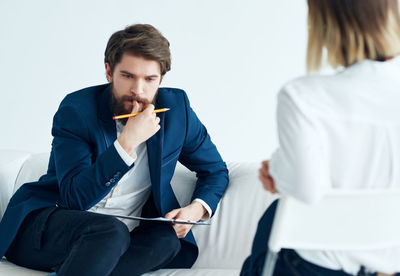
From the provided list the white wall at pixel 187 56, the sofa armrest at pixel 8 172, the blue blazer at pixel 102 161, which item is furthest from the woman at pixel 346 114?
the white wall at pixel 187 56

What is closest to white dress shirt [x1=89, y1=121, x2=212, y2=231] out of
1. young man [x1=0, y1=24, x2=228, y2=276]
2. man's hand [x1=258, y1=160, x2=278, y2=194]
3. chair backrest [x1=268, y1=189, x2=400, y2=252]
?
young man [x1=0, y1=24, x2=228, y2=276]

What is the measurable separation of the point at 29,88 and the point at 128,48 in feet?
5.51

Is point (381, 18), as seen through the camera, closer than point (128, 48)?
Yes

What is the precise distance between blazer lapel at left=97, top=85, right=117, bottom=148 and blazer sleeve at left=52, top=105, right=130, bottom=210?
0.19ft

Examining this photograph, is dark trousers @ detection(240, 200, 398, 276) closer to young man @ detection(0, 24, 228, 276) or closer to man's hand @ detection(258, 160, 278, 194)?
man's hand @ detection(258, 160, 278, 194)

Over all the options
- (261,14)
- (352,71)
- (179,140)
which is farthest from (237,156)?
(352,71)

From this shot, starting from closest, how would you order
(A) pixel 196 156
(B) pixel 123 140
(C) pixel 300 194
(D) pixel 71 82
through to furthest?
(C) pixel 300 194 → (B) pixel 123 140 → (A) pixel 196 156 → (D) pixel 71 82

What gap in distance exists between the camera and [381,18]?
46.2 inches

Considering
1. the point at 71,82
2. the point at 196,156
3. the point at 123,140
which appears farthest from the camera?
the point at 71,82

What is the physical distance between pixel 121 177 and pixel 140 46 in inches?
19.2

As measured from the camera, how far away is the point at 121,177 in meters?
1.90

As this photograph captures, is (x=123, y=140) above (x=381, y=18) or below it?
below

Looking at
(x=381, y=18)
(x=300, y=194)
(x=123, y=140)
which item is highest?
(x=381, y=18)

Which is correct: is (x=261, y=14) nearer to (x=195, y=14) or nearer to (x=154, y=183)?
(x=195, y=14)
